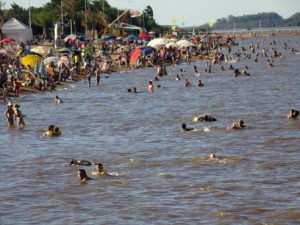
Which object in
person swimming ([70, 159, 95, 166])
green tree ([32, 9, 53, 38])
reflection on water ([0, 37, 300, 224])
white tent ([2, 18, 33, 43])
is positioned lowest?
reflection on water ([0, 37, 300, 224])

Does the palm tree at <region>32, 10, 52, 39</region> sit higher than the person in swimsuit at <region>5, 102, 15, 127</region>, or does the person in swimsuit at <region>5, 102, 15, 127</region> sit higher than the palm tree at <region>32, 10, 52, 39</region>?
the palm tree at <region>32, 10, 52, 39</region>

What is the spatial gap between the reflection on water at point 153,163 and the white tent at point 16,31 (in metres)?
28.2

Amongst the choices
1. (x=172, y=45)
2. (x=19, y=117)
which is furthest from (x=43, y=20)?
(x=19, y=117)

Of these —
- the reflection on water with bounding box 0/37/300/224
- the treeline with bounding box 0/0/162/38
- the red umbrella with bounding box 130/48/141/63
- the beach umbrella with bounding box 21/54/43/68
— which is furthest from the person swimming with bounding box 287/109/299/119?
the treeline with bounding box 0/0/162/38

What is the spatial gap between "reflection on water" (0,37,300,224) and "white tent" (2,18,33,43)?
28.2 m

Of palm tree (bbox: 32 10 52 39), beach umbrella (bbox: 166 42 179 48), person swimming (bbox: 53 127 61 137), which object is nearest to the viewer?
person swimming (bbox: 53 127 61 137)

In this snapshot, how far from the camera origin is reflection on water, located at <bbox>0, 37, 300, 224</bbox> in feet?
54.1

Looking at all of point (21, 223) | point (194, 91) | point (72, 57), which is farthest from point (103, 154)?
point (72, 57)

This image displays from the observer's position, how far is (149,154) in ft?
75.8

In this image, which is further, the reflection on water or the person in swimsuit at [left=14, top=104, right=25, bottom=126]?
the person in swimsuit at [left=14, top=104, right=25, bottom=126]

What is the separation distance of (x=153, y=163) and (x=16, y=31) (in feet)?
160

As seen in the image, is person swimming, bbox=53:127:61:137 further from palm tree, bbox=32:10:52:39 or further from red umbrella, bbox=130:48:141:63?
palm tree, bbox=32:10:52:39

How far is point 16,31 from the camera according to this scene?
67.6 meters

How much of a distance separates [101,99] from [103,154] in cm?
1728
